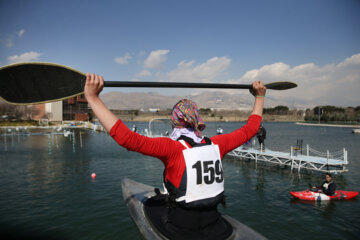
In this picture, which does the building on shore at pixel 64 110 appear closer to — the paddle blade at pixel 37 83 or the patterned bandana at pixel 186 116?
the paddle blade at pixel 37 83

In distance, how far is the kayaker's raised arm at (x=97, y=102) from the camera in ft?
7.35

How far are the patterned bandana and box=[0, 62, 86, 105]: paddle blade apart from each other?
1.35 m

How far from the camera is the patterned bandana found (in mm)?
2748

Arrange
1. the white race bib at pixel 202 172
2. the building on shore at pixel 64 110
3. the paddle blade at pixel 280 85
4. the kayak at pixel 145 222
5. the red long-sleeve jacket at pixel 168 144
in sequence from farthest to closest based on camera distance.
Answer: the building on shore at pixel 64 110 < the paddle blade at pixel 280 85 < the kayak at pixel 145 222 < the white race bib at pixel 202 172 < the red long-sleeve jacket at pixel 168 144

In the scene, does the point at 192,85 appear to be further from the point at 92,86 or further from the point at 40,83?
the point at 40,83

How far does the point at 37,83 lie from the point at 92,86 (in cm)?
137

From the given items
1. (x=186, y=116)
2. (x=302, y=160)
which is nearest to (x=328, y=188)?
(x=302, y=160)

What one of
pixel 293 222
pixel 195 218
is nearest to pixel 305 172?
pixel 293 222

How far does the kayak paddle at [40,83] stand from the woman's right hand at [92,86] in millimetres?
521

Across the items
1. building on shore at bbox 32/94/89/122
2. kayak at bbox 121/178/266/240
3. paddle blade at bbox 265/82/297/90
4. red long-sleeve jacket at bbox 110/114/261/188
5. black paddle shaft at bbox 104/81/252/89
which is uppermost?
building on shore at bbox 32/94/89/122

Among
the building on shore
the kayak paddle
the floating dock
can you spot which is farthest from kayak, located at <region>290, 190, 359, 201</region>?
the building on shore

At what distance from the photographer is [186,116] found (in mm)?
2736

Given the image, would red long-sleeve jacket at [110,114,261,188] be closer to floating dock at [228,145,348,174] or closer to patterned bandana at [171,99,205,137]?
patterned bandana at [171,99,205,137]

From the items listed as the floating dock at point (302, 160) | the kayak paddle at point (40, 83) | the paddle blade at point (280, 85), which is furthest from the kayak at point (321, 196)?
the kayak paddle at point (40, 83)
